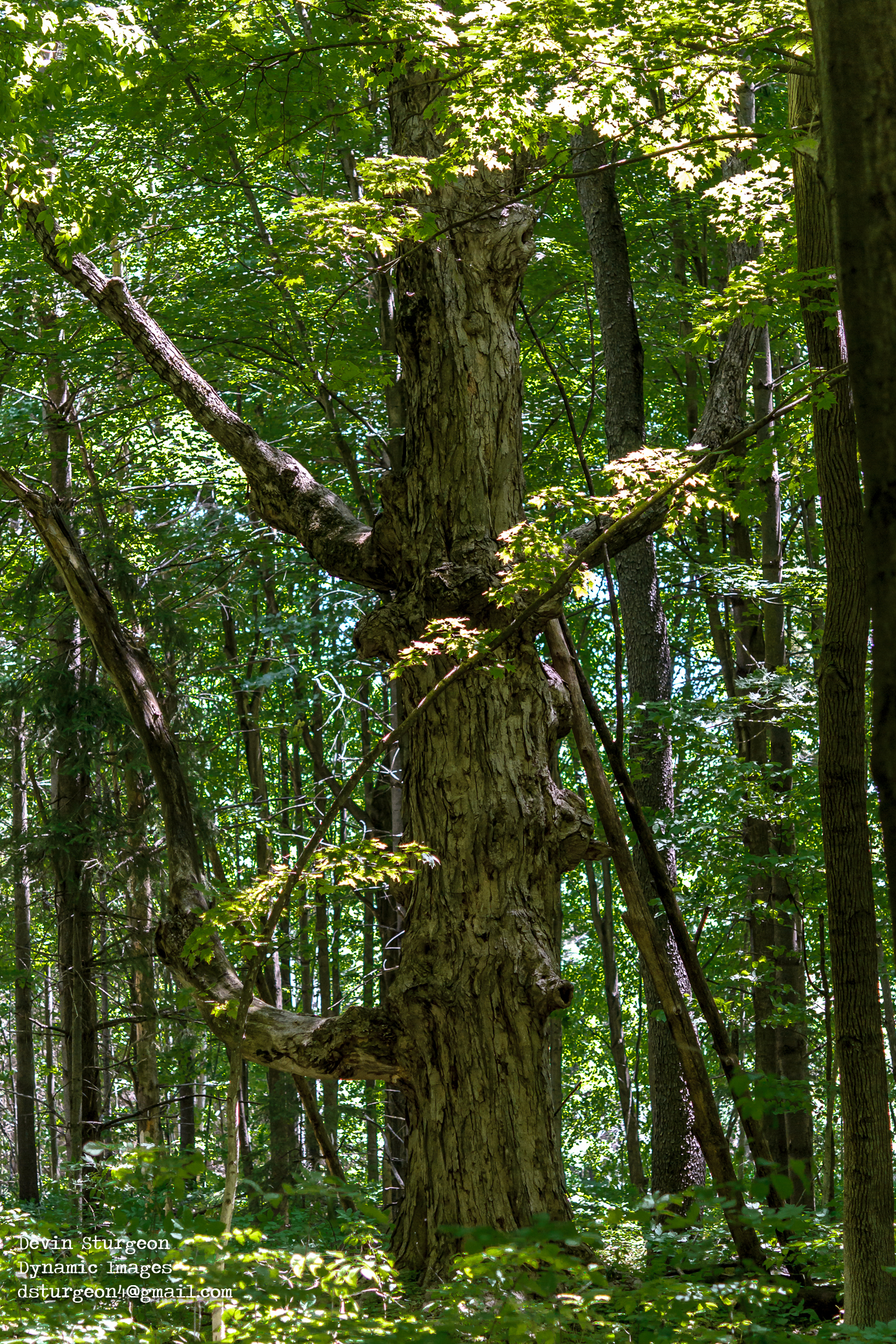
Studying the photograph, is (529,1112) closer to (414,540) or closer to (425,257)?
(414,540)

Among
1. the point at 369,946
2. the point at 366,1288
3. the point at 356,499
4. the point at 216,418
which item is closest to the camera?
the point at 366,1288

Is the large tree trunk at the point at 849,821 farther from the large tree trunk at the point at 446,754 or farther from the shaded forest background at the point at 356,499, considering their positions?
the large tree trunk at the point at 446,754

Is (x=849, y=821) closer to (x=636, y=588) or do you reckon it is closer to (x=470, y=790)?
(x=470, y=790)

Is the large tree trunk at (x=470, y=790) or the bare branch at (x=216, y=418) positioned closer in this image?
the large tree trunk at (x=470, y=790)

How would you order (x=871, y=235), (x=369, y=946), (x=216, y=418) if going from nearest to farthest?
(x=871, y=235)
(x=216, y=418)
(x=369, y=946)

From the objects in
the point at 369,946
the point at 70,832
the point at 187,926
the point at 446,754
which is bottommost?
the point at 369,946

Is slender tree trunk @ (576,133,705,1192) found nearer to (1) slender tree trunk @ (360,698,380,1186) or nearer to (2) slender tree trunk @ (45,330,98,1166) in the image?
(1) slender tree trunk @ (360,698,380,1186)

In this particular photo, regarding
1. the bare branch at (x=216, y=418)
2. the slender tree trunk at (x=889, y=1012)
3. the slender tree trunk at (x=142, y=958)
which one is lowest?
the slender tree trunk at (x=889, y=1012)

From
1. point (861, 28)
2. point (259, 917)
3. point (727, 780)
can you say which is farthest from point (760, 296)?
point (727, 780)

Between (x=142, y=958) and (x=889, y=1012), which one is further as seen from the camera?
(x=889, y=1012)

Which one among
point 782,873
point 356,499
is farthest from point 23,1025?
point 782,873

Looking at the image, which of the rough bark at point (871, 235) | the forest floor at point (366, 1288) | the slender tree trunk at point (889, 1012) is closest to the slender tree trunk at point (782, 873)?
the slender tree trunk at point (889, 1012)

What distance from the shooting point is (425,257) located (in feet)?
15.9

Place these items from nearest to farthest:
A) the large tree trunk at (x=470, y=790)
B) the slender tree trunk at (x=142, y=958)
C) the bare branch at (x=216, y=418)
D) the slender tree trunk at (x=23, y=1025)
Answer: the large tree trunk at (x=470, y=790)
the bare branch at (x=216, y=418)
the slender tree trunk at (x=142, y=958)
the slender tree trunk at (x=23, y=1025)
